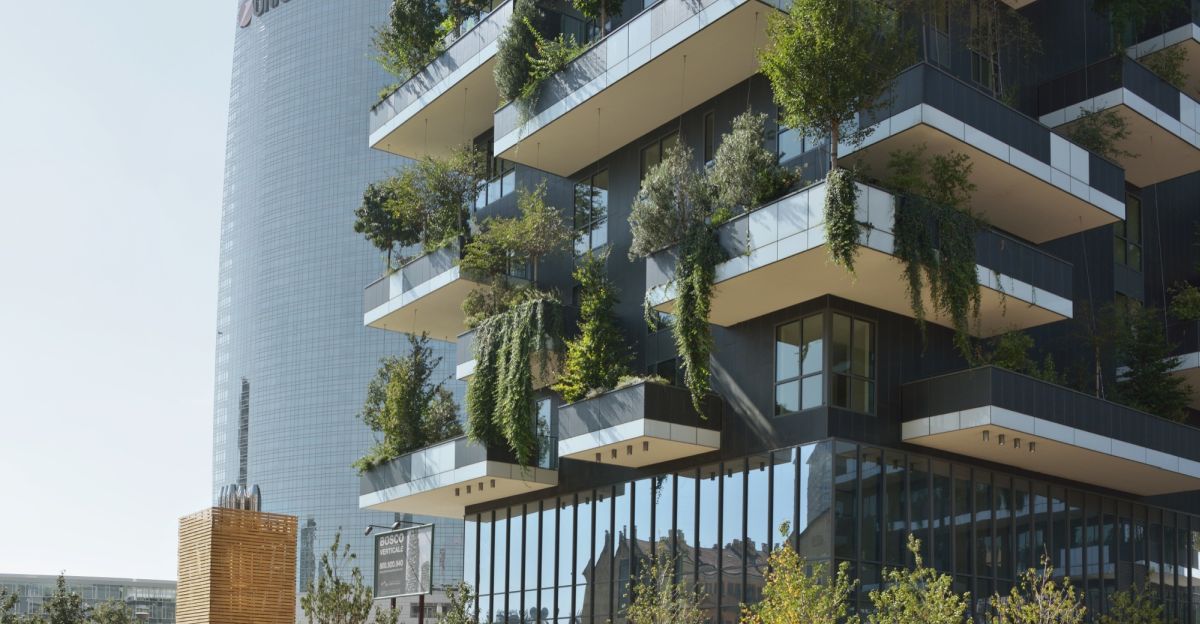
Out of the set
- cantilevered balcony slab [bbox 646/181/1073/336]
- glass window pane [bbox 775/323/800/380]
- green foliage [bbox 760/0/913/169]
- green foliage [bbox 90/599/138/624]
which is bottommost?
green foliage [bbox 90/599/138/624]

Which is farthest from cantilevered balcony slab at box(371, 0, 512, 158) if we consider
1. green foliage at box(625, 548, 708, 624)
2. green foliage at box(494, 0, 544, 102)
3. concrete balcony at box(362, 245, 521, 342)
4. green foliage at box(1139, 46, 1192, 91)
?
green foliage at box(1139, 46, 1192, 91)

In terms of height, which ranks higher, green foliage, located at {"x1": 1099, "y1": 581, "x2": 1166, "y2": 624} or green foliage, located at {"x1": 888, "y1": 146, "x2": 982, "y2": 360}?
green foliage, located at {"x1": 888, "y1": 146, "x2": 982, "y2": 360}

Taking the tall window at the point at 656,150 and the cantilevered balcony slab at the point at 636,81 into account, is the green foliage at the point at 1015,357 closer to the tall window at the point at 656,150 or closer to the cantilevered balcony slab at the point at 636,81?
the cantilevered balcony slab at the point at 636,81

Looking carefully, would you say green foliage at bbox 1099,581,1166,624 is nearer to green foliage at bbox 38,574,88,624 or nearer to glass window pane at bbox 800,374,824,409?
glass window pane at bbox 800,374,824,409

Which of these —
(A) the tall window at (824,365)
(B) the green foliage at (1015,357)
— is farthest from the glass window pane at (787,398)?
(B) the green foliage at (1015,357)

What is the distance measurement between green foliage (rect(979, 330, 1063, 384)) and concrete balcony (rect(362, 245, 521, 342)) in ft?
44.7

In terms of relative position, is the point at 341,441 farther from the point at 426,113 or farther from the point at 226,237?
the point at 426,113

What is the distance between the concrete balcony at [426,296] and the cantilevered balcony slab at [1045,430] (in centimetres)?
1361

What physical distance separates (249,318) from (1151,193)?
128 meters

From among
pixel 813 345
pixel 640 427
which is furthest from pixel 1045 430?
pixel 640 427

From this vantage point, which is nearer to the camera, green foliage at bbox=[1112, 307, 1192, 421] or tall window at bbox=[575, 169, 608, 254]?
green foliage at bbox=[1112, 307, 1192, 421]

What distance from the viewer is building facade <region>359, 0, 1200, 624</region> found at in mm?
29578

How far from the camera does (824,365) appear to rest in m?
29.8

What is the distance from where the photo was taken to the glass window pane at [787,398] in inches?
1198
